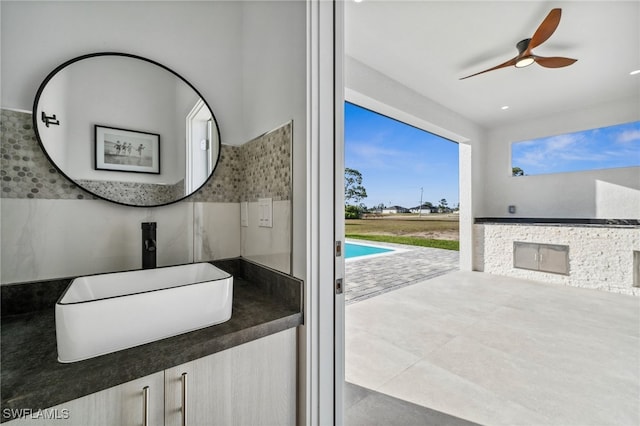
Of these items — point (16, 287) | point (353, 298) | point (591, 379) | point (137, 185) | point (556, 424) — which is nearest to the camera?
point (16, 287)

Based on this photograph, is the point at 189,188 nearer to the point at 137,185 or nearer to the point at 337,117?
the point at 137,185

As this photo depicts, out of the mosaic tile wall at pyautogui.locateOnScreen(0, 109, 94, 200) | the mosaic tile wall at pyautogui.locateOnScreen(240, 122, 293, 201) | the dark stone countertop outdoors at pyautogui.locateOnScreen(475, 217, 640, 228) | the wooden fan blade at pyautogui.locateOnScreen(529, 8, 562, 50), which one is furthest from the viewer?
the dark stone countertop outdoors at pyautogui.locateOnScreen(475, 217, 640, 228)

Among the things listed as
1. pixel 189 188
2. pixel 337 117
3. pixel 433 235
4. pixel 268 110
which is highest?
pixel 268 110

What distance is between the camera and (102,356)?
64 centimetres

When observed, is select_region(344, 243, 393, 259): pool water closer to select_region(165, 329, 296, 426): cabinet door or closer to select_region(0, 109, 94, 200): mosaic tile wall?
select_region(165, 329, 296, 426): cabinet door

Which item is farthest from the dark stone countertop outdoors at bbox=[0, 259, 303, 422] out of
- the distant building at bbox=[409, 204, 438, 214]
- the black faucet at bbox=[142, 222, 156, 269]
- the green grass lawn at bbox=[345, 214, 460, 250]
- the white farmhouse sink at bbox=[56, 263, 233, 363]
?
the distant building at bbox=[409, 204, 438, 214]

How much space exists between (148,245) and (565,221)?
573cm

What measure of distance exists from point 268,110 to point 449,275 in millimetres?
4349

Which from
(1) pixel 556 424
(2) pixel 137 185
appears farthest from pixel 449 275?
(2) pixel 137 185

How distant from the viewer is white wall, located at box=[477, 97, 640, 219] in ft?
13.1

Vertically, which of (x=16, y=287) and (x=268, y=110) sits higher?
(x=268, y=110)

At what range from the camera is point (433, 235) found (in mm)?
7480

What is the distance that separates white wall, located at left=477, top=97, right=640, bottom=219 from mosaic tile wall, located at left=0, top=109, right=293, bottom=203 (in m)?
5.17

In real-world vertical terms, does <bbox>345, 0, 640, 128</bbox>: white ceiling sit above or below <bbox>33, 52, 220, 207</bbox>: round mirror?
above
